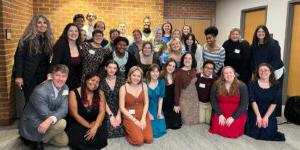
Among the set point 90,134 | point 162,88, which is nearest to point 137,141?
point 90,134

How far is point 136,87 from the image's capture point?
3.46 m

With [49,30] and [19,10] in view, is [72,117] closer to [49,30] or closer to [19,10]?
[49,30]

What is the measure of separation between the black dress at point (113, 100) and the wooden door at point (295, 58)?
3.08 metres

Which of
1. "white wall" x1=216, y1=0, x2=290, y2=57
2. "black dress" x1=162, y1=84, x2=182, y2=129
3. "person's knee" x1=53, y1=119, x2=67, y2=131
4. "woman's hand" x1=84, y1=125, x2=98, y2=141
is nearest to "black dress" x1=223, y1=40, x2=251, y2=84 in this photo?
"black dress" x1=162, y1=84, x2=182, y2=129

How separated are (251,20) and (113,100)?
3.97 m

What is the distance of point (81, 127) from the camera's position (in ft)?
10.3

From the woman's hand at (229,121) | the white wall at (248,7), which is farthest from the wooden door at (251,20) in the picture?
the woman's hand at (229,121)

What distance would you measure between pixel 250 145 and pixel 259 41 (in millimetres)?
1572

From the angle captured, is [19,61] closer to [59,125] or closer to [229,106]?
[59,125]

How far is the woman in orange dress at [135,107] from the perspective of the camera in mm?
3262

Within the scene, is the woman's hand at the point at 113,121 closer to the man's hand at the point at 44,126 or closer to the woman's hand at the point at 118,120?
the woman's hand at the point at 118,120

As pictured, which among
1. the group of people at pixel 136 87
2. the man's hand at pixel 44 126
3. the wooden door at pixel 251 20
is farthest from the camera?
the wooden door at pixel 251 20

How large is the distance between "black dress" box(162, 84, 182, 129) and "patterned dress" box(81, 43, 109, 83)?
3.33 ft

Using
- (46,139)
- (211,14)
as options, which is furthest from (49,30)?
(211,14)
